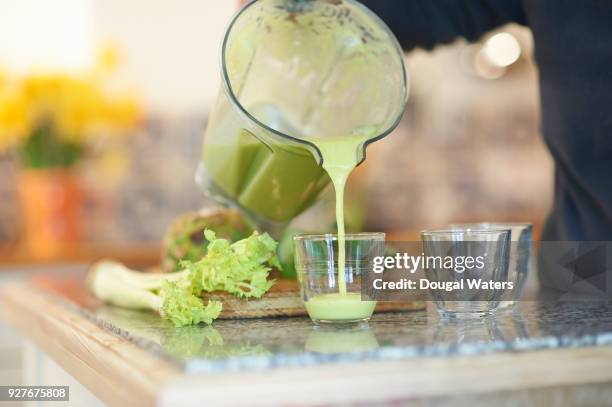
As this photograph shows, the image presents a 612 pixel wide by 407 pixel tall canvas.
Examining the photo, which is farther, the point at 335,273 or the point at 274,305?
the point at 274,305

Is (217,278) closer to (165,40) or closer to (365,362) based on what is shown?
(365,362)

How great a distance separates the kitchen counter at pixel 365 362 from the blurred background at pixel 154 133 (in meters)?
2.29

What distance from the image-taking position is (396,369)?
725 mm

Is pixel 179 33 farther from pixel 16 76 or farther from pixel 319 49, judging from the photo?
pixel 319 49

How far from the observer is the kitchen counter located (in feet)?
2.29

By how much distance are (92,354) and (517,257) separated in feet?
1.53

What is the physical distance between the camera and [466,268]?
3.07 feet

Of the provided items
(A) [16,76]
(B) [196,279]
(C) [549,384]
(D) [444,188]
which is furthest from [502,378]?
(D) [444,188]

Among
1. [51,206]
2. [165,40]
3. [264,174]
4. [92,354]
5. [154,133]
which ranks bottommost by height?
[51,206]

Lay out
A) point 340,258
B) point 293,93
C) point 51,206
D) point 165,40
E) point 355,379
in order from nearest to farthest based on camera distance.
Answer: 1. point 355,379
2. point 340,258
3. point 293,93
4. point 51,206
5. point 165,40

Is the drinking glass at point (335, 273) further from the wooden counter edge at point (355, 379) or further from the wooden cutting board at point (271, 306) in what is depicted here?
the wooden counter edge at point (355, 379)

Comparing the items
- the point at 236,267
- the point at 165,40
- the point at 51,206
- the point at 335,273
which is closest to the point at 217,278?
the point at 236,267

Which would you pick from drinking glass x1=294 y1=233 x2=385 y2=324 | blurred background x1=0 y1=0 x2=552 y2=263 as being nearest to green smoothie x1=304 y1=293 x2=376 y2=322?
drinking glass x1=294 y1=233 x2=385 y2=324

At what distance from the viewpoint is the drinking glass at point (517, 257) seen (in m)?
1.01
